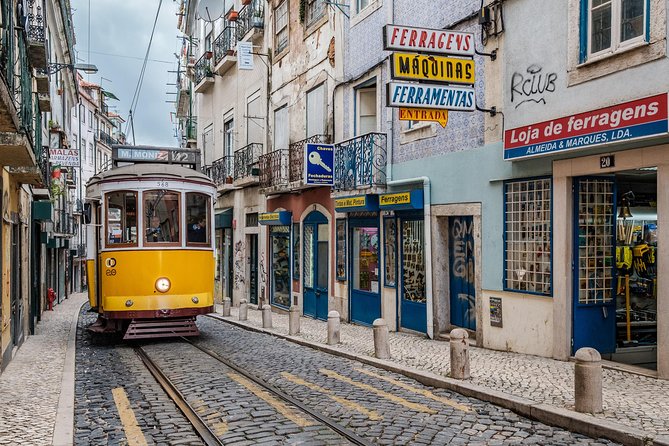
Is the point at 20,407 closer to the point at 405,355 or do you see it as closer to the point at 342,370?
the point at 342,370

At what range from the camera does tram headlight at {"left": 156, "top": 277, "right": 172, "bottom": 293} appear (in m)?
12.2

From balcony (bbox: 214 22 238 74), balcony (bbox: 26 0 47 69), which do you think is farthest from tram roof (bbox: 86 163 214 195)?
balcony (bbox: 214 22 238 74)

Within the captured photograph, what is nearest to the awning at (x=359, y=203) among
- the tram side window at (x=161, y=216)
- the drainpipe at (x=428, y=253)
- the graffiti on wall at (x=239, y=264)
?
the drainpipe at (x=428, y=253)

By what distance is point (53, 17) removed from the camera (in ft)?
86.9

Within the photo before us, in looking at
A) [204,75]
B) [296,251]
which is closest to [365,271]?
[296,251]

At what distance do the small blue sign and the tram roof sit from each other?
11.6ft

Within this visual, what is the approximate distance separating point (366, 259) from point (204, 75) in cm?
1579

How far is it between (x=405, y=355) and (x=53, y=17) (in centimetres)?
2189

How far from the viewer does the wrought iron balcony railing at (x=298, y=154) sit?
1781 centimetres

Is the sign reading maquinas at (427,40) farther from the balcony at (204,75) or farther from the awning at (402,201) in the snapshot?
the balcony at (204,75)

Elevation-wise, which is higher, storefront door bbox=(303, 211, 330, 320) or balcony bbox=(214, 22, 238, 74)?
balcony bbox=(214, 22, 238, 74)

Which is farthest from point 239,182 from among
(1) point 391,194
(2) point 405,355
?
(2) point 405,355

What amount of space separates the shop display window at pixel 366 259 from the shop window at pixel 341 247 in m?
0.50

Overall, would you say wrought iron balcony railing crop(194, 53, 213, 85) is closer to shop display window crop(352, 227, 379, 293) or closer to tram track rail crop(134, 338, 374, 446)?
shop display window crop(352, 227, 379, 293)
